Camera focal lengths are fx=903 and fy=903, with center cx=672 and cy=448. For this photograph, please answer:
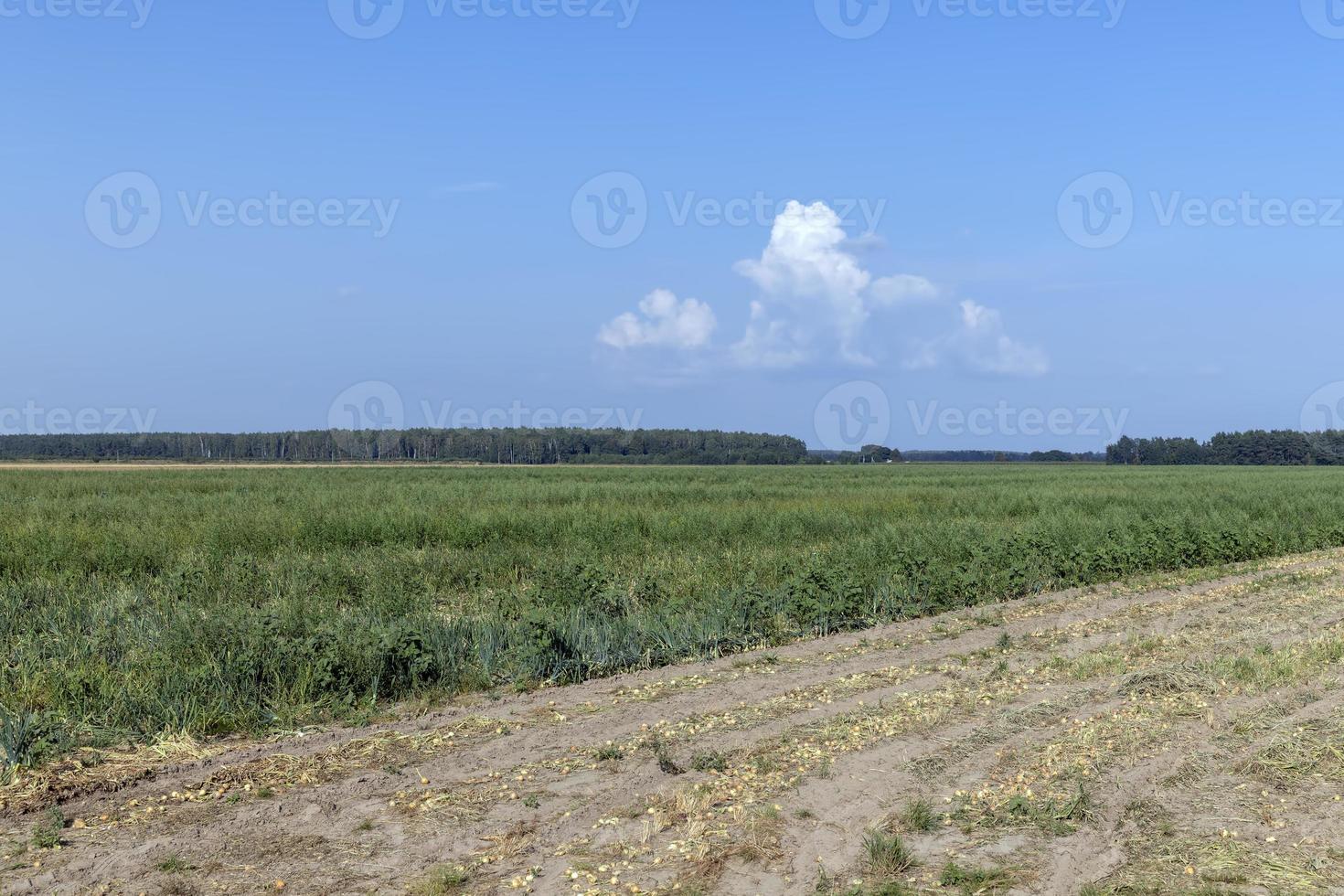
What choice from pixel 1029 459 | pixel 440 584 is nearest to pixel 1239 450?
pixel 1029 459

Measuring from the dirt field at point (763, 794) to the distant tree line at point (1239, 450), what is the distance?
119609mm

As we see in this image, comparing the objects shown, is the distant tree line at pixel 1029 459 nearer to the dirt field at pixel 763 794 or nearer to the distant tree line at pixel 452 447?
the distant tree line at pixel 452 447

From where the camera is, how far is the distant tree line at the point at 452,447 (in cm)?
11531

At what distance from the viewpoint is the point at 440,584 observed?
1238 centimetres

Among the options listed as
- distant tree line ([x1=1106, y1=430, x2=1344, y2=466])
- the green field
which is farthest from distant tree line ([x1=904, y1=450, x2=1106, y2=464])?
the green field

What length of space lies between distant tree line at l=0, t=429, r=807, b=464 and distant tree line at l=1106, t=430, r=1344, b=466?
4431 cm

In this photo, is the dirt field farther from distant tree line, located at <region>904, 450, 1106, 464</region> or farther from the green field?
distant tree line, located at <region>904, 450, 1106, 464</region>

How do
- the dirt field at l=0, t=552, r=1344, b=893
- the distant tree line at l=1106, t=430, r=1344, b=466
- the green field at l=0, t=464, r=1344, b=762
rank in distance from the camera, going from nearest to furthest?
the dirt field at l=0, t=552, r=1344, b=893 < the green field at l=0, t=464, r=1344, b=762 < the distant tree line at l=1106, t=430, r=1344, b=466

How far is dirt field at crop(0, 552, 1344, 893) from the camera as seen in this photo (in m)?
4.12

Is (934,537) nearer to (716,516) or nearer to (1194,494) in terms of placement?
(716,516)

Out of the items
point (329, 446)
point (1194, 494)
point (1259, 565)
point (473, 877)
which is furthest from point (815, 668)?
point (329, 446)

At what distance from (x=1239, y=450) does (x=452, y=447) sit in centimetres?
10346

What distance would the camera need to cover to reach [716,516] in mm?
19812

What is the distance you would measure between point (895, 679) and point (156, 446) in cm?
14985
